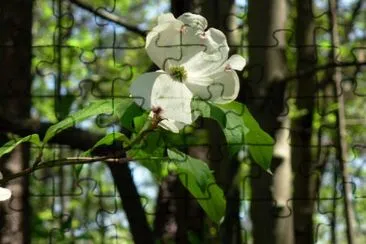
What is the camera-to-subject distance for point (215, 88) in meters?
0.63

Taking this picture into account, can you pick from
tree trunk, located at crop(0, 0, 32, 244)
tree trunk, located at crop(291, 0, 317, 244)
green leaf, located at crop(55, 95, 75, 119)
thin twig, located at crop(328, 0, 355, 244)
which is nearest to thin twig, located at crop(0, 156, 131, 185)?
green leaf, located at crop(55, 95, 75, 119)

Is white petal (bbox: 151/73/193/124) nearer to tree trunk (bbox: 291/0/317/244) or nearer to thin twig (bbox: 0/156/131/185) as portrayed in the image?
thin twig (bbox: 0/156/131/185)

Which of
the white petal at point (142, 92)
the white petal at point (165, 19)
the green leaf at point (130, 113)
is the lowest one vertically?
the green leaf at point (130, 113)

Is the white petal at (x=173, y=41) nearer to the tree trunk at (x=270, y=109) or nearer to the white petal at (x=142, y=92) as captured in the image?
the white petal at (x=142, y=92)

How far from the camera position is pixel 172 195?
1.63m

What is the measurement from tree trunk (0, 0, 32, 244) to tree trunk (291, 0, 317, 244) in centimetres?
78

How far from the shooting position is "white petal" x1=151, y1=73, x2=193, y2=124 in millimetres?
613

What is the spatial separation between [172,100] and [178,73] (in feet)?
0.12

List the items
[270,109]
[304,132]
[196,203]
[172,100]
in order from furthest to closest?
[304,132] < [196,203] < [270,109] < [172,100]

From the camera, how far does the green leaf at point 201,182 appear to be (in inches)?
25.6

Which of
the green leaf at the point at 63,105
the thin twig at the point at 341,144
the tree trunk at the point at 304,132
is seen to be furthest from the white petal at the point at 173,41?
the tree trunk at the point at 304,132

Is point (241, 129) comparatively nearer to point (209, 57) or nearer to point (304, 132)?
point (209, 57)

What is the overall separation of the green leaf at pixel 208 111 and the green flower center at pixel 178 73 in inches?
0.8

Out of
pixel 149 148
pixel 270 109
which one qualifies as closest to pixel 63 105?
pixel 270 109
